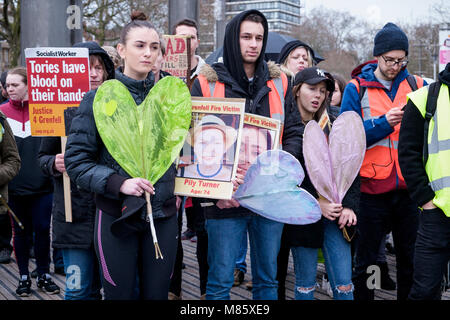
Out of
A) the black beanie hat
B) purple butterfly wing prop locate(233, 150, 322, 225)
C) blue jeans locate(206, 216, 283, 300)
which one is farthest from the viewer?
the black beanie hat

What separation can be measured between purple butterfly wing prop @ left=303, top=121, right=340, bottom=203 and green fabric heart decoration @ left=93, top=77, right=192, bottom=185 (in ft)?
3.14

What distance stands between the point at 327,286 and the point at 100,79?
9.43 feet

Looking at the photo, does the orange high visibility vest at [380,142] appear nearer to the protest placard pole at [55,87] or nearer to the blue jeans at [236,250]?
the blue jeans at [236,250]

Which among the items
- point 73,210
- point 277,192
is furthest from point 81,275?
point 277,192

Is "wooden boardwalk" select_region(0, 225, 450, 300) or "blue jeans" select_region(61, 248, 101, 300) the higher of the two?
"blue jeans" select_region(61, 248, 101, 300)

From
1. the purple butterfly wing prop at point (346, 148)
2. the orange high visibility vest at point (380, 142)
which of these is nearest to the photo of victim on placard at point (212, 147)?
the purple butterfly wing prop at point (346, 148)

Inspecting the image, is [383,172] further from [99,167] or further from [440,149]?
[99,167]

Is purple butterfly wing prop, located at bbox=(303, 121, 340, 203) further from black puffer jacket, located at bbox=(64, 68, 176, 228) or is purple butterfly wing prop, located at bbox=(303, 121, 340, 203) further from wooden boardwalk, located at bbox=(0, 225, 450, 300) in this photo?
wooden boardwalk, located at bbox=(0, 225, 450, 300)

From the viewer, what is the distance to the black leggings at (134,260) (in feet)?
10.1

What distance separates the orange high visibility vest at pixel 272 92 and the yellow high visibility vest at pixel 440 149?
0.86m

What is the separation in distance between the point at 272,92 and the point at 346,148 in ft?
2.09

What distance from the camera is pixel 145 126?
3.18 m

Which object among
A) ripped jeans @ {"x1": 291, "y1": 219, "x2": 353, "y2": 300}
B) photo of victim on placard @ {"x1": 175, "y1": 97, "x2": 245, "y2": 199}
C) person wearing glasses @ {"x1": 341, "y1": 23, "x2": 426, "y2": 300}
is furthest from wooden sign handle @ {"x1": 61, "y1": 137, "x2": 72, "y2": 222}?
person wearing glasses @ {"x1": 341, "y1": 23, "x2": 426, "y2": 300}

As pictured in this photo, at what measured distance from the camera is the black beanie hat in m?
4.31
